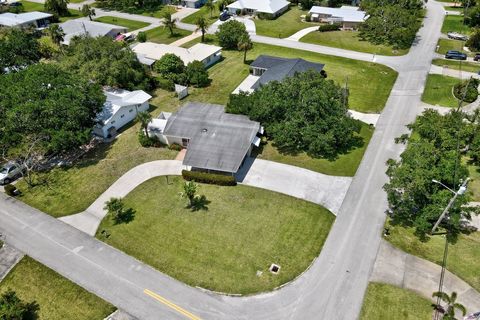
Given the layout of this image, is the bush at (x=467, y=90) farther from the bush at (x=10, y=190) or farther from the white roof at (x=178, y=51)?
the bush at (x=10, y=190)

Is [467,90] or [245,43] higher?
[245,43]

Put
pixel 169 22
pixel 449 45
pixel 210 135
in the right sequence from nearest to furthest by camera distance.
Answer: pixel 210 135 → pixel 449 45 → pixel 169 22

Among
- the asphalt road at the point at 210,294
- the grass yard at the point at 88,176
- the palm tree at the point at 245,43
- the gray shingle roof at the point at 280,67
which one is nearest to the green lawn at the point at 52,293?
the asphalt road at the point at 210,294

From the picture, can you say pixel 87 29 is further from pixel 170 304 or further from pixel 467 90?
pixel 467 90

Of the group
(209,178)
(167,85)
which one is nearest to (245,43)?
(167,85)

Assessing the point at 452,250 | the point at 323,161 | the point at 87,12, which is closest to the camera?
the point at 452,250

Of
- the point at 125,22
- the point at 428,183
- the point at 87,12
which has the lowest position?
the point at 428,183

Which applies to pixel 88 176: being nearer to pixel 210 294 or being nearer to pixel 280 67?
pixel 210 294

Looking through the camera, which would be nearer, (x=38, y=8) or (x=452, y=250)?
(x=452, y=250)
